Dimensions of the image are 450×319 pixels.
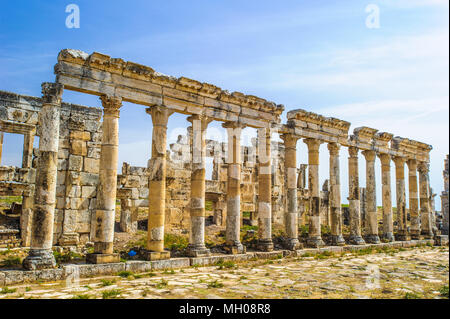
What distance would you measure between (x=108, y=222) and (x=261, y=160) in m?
6.88

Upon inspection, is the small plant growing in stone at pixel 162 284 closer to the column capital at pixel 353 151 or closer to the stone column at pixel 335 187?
the stone column at pixel 335 187

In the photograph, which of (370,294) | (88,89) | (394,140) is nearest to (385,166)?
(394,140)

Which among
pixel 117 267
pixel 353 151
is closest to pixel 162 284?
pixel 117 267

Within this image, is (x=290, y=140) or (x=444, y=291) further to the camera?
(x=290, y=140)

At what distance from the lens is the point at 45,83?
11.0 metres

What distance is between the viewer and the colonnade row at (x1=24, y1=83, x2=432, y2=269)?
35.1 ft

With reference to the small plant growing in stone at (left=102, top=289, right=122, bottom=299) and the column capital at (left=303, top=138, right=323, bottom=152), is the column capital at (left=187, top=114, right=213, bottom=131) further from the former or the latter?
the small plant growing in stone at (left=102, top=289, right=122, bottom=299)

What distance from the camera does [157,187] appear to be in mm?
12781

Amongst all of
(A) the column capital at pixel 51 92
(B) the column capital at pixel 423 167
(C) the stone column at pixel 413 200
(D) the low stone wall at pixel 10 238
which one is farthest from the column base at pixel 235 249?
(B) the column capital at pixel 423 167

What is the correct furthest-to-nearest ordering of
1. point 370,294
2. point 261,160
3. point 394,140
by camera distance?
point 394,140 < point 261,160 < point 370,294

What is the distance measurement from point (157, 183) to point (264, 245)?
5.43 meters

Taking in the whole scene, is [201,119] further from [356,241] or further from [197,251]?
[356,241]

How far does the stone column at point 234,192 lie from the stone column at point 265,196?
3.86 ft

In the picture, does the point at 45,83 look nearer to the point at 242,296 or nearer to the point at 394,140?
the point at 242,296
